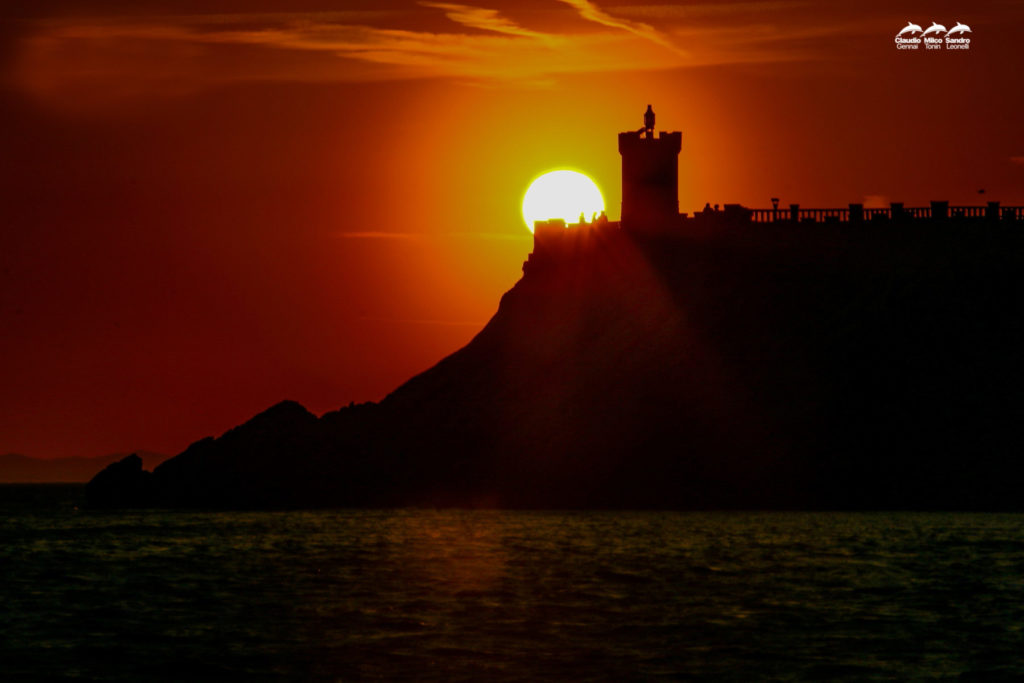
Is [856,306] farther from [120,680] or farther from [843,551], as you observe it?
[120,680]

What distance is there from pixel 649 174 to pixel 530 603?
72.0 meters

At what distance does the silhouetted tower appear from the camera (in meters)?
126

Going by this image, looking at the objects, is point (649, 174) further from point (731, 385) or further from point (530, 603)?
point (530, 603)

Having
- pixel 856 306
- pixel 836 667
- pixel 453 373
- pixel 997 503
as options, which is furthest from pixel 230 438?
pixel 836 667

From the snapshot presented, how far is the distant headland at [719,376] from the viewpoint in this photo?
4331 inches

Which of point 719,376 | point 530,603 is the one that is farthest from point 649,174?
point 530,603

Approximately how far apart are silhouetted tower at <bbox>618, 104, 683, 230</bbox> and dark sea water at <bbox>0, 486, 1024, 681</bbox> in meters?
32.9

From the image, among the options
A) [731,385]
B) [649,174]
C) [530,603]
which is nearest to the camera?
[530,603]

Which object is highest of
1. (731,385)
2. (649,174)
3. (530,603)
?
(649,174)

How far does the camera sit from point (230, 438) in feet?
468

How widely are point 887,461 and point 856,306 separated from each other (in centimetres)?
1292

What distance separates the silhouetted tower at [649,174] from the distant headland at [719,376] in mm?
142

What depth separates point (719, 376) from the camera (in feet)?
379

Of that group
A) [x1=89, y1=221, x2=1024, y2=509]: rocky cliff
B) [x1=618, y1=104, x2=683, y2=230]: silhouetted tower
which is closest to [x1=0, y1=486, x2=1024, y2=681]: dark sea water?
[x1=89, y1=221, x2=1024, y2=509]: rocky cliff
